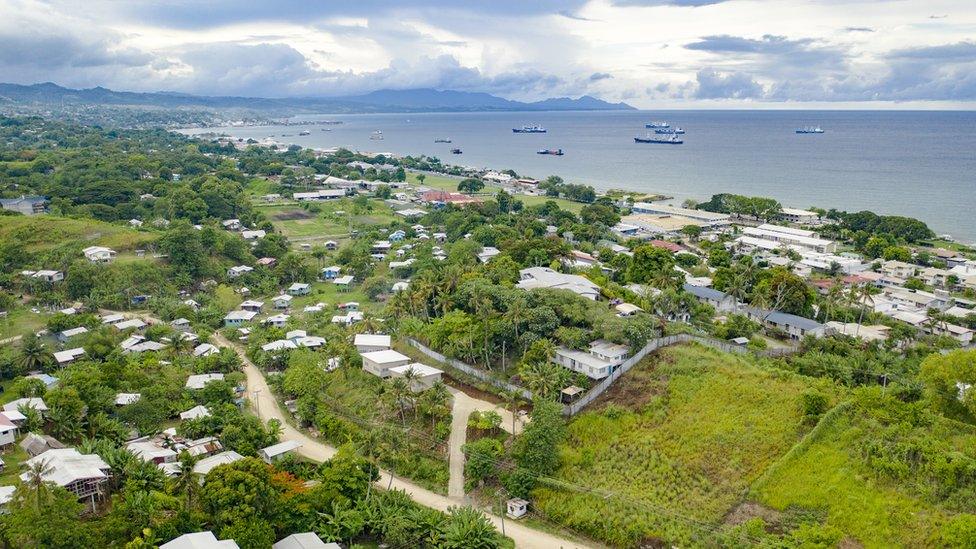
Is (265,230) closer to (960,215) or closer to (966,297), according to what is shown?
(966,297)

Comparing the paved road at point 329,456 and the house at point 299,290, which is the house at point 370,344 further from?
the house at point 299,290

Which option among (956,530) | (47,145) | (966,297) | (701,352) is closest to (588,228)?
(966,297)

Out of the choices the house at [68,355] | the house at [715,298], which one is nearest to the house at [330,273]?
the house at [68,355]

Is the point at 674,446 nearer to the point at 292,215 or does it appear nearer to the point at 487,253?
the point at 487,253

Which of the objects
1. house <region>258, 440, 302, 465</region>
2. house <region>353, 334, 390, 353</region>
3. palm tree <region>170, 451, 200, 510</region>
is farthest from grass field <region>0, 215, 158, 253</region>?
palm tree <region>170, 451, 200, 510</region>

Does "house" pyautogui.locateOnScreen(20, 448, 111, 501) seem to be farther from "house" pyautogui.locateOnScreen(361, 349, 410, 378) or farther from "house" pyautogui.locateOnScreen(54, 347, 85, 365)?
"house" pyautogui.locateOnScreen(361, 349, 410, 378)

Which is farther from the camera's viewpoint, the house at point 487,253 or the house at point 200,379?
the house at point 487,253
